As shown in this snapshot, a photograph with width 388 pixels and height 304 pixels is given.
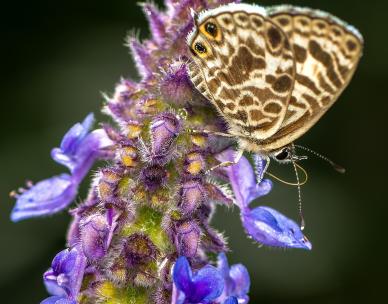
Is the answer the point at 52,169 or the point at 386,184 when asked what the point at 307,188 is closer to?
the point at 386,184

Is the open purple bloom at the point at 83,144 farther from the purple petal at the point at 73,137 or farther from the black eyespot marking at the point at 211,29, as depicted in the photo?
the black eyespot marking at the point at 211,29

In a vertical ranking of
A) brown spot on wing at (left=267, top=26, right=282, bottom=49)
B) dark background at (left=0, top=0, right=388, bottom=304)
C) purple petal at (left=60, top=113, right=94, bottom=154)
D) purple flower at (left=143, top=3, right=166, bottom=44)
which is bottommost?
dark background at (left=0, top=0, right=388, bottom=304)

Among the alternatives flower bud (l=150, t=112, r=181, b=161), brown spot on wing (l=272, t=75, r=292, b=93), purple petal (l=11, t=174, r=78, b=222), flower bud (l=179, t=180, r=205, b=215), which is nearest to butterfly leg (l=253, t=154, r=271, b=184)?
brown spot on wing (l=272, t=75, r=292, b=93)

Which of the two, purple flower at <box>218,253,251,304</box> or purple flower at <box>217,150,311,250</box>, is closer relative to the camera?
purple flower at <box>217,150,311,250</box>

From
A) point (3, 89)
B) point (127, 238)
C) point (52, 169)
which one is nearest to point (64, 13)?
point (3, 89)

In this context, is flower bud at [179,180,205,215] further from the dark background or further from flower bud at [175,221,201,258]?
the dark background

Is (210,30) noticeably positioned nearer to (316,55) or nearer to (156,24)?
(156,24)

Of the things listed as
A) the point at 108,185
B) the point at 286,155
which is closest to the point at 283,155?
the point at 286,155
